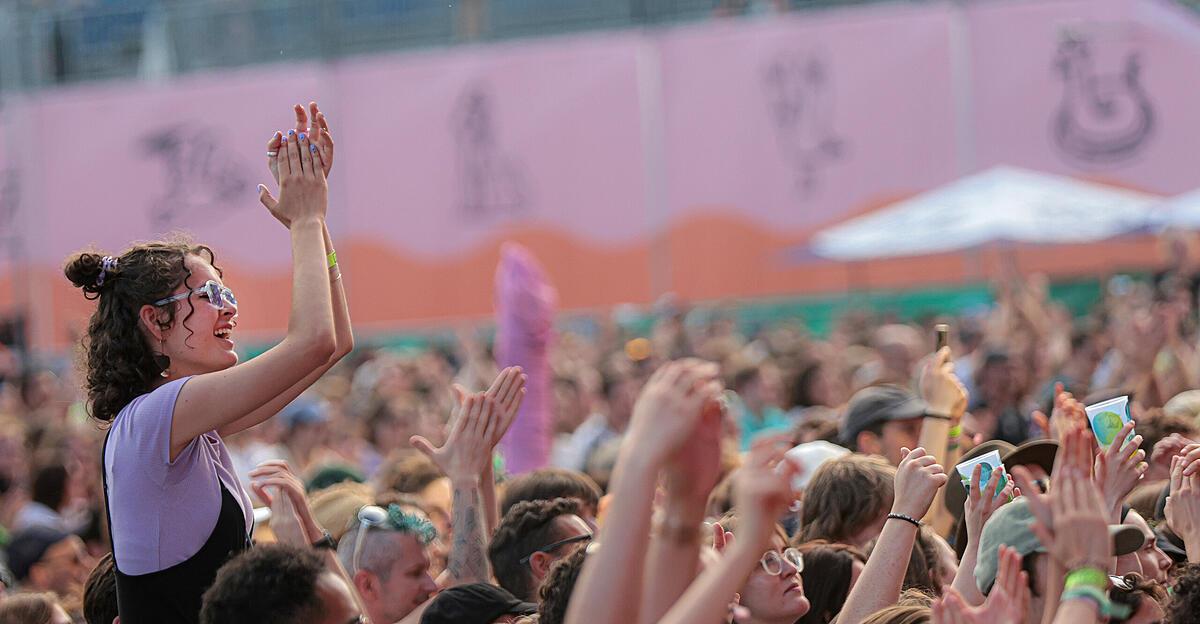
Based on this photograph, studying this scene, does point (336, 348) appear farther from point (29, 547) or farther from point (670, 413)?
point (29, 547)

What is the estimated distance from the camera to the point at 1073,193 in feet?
40.6

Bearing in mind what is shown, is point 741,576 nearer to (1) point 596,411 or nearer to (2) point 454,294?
(1) point 596,411

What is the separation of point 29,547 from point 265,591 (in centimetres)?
398

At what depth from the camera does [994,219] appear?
11.8 meters

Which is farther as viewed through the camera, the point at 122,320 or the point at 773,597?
the point at 773,597

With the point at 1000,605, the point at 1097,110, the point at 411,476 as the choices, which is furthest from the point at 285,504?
the point at 1097,110

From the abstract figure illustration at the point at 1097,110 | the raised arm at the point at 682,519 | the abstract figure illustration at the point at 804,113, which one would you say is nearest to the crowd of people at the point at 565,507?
the raised arm at the point at 682,519

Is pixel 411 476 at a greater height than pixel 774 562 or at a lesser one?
lesser

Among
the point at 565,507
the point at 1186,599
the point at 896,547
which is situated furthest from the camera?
the point at 565,507

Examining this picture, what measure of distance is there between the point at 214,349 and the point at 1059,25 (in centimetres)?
1195

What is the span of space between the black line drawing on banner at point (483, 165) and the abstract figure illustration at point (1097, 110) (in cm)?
519

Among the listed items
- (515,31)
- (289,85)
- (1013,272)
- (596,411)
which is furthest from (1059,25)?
(289,85)

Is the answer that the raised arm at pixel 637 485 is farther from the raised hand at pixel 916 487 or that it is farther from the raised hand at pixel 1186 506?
the raised hand at pixel 1186 506

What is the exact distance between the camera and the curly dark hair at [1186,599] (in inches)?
119
